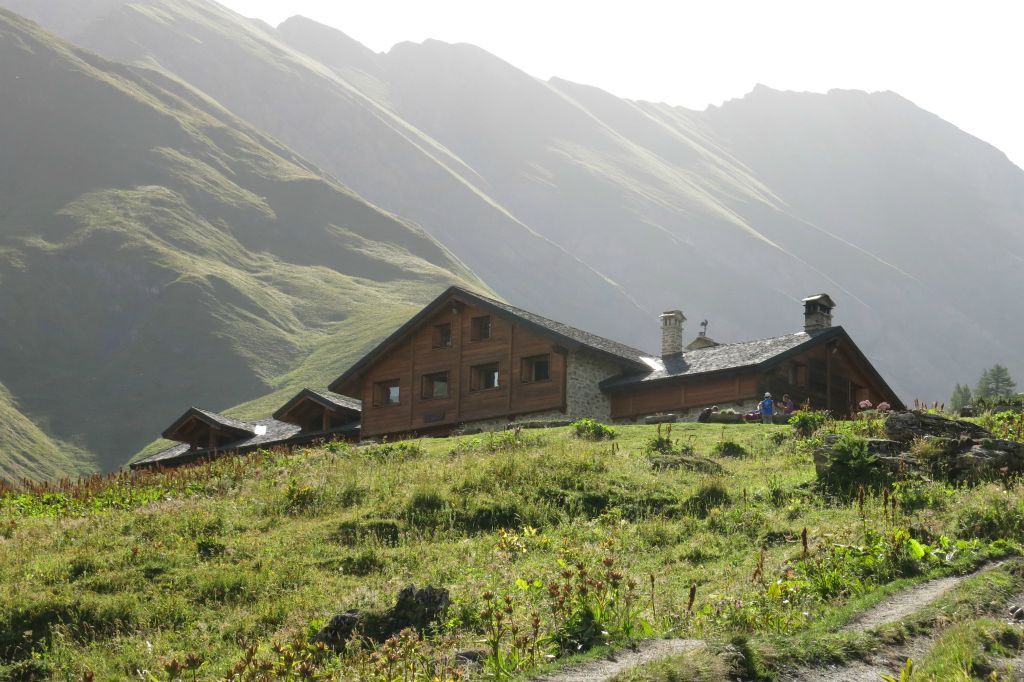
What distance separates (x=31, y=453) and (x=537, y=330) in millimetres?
97630

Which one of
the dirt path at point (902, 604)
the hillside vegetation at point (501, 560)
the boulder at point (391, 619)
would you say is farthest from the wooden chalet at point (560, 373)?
the boulder at point (391, 619)

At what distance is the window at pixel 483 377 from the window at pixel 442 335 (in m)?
2.35

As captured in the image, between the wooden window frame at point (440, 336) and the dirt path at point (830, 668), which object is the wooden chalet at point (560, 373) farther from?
the dirt path at point (830, 668)

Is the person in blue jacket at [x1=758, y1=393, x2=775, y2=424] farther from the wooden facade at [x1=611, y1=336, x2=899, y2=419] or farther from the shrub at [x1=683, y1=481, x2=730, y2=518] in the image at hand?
the shrub at [x1=683, y1=481, x2=730, y2=518]

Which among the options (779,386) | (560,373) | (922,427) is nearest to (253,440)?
(560,373)

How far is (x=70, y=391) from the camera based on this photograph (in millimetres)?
164375

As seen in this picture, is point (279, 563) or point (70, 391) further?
point (70, 391)

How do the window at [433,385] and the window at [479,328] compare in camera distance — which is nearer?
the window at [479,328]

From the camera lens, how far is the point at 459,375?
Result: 56.0 metres

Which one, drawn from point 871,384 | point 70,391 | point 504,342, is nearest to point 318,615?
point 504,342

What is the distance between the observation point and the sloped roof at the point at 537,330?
2060 inches

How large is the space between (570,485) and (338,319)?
172270 mm

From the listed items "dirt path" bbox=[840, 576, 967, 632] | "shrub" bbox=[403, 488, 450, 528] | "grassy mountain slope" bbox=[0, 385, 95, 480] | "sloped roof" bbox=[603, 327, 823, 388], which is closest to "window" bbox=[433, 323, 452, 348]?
"sloped roof" bbox=[603, 327, 823, 388]

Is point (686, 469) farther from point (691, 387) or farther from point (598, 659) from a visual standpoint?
point (691, 387)
